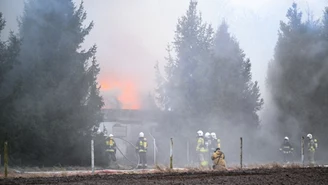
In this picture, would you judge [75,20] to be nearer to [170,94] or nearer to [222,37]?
[170,94]

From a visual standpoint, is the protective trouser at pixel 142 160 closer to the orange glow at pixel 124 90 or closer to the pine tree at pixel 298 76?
the orange glow at pixel 124 90

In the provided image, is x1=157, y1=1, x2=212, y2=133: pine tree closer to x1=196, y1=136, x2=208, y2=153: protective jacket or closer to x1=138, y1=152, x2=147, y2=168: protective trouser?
x1=196, y1=136, x2=208, y2=153: protective jacket

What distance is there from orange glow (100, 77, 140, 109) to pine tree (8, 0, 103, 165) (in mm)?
9037

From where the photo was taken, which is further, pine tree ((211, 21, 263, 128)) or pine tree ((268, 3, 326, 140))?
pine tree ((268, 3, 326, 140))

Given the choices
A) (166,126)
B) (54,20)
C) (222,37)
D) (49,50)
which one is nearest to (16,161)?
(49,50)

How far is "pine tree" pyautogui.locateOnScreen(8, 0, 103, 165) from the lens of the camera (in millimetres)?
20844

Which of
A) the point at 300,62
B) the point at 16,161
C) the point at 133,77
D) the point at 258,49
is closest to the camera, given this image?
the point at 16,161

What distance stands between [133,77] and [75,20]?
1113 cm

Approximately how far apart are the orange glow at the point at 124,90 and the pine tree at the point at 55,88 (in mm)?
9037

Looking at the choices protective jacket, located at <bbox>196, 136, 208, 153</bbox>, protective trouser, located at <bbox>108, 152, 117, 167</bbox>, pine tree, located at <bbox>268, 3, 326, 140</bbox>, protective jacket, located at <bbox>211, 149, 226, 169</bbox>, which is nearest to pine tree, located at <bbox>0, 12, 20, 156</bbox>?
protective trouser, located at <bbox>108, 152, 117, 167</bbox>

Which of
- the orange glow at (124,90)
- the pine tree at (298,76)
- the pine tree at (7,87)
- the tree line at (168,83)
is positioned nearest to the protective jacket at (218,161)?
the tree line at (168,83)

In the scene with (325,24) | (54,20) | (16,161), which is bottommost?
(16,161)

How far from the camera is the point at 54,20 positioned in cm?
2284

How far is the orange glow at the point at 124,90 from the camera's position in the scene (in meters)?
33.2
